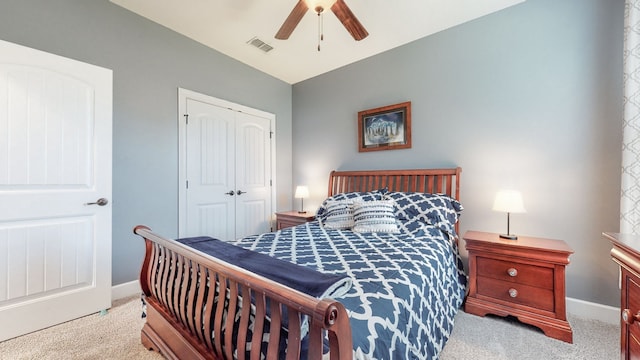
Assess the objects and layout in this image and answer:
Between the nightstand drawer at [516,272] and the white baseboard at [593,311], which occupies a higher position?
the nightstand drawer at [516,272]

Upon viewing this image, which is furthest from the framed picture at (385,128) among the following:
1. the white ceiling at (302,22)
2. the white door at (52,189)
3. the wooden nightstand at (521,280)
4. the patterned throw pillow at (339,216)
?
the white door at (52,189)

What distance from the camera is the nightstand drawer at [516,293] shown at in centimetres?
195

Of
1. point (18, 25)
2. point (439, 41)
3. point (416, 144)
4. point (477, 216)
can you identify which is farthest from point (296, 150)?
point (18, 25)

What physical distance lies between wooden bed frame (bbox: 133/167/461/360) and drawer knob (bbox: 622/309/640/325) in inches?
37.3

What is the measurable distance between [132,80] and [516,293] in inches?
158

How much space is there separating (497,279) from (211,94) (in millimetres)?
3622

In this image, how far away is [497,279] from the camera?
2.14 metres

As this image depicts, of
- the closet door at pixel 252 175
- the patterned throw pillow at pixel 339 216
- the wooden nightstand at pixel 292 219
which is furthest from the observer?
the closet door at pixel 252 175

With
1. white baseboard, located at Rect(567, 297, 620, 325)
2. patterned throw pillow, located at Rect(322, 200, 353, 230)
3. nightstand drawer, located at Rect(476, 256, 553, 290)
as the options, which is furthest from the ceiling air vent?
white baseboard, located at Rect(567, 297, 620, 325)

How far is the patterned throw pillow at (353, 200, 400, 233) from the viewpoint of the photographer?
2355 mm

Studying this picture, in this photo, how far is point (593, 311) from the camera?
7.13ft

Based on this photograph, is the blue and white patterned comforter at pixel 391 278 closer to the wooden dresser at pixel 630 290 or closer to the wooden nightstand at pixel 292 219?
the wooden dresser at pixel 630 290

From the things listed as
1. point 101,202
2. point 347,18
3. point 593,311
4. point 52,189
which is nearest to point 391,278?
point 347,18

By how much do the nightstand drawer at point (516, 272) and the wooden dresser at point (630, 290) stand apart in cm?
113
